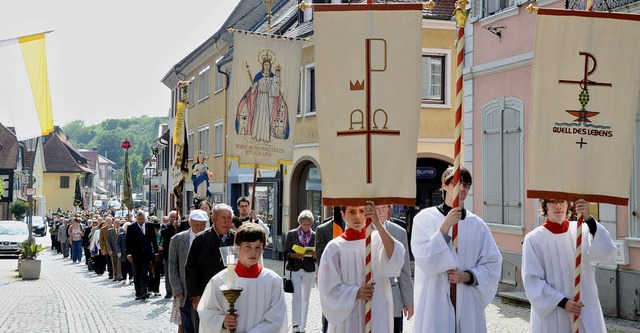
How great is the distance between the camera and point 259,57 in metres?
12.5

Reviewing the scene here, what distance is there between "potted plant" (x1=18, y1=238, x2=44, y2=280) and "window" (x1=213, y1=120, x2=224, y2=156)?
16049mm

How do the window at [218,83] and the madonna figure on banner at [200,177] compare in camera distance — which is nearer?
the madonna figure on banner at [200,177]

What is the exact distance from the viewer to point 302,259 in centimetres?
1405

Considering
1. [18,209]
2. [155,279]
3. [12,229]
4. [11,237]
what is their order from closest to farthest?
[155,279], [11,237], [12,229], [18,209]

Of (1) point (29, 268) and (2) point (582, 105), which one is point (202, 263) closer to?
(2) point (582, 105)

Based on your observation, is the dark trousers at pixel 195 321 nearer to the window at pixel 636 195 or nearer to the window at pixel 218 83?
the window at pixel 636 195

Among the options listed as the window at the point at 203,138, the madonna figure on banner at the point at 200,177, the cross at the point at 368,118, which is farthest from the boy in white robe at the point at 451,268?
the window at the point at 203,138

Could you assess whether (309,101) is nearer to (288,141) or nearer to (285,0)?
(285,0)

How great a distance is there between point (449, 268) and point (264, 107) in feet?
18.8

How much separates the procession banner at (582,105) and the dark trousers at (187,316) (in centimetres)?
482

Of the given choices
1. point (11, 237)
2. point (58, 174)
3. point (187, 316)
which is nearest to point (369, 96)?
point (187, 316)

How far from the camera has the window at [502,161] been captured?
1873cm

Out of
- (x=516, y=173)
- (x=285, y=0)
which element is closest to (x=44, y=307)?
(x=516, y=173)

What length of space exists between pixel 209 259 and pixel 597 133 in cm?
425
